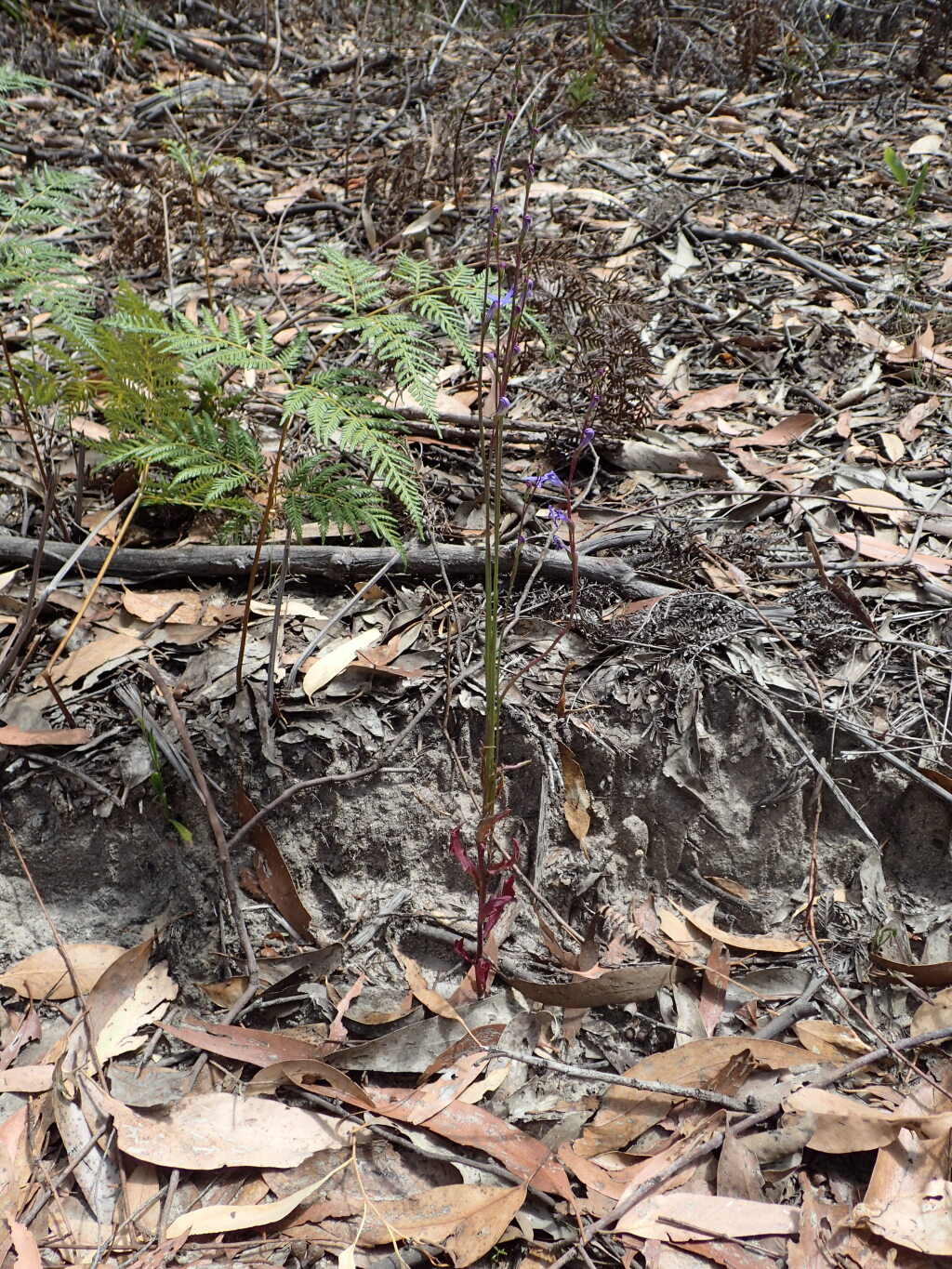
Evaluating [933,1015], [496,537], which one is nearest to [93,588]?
[496,537]

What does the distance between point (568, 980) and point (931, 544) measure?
1.53 meters

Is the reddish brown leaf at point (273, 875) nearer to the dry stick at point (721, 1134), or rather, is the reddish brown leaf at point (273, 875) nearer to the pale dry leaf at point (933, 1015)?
the dry stick at point (721, 1134)

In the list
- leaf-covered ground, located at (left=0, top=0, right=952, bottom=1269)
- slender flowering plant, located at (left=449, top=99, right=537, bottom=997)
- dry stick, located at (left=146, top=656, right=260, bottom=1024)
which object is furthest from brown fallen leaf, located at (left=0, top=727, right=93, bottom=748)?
slender flowering plant, located at (left=449, top=99, right=537, bottom=997)

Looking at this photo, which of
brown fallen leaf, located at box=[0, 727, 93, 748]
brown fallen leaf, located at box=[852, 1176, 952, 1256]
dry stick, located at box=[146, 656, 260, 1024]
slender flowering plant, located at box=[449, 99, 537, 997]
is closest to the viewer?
slender flowering plant, located at box=[449, 99, 537, 997]

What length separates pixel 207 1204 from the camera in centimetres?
173

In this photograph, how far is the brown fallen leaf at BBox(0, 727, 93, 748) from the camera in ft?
7.14

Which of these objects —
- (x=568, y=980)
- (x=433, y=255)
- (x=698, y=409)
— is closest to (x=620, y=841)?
(x=568, y=980)

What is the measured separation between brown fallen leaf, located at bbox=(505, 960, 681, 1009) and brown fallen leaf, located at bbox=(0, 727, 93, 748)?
121 cm

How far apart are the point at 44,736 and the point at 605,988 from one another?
147cm

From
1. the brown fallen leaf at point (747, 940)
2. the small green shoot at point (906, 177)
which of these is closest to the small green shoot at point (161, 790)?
the brown fallen leaf at point (747, 940)

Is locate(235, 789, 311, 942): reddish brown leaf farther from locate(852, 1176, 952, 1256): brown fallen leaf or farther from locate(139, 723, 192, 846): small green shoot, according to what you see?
locate(852, 1176, 952, 1256): brown fallen leaf

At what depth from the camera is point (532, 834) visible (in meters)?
2.22

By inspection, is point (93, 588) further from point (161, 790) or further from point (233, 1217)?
point (233, 1217)

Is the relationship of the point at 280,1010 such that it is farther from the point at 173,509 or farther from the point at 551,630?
the point at 173,509
